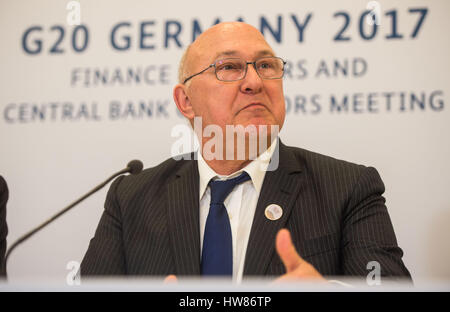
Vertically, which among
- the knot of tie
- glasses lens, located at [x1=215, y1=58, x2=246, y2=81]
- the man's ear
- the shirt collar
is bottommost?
the knot of tie

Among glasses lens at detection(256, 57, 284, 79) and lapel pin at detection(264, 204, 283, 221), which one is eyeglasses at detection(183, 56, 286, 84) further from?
lapel pin at detection(264, 204, 283, 221)

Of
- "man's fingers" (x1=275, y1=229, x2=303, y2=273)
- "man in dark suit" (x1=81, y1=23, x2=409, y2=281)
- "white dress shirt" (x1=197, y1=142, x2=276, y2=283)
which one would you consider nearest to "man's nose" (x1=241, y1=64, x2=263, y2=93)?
"man in dark suit" (x1=81, y1=23, x2=409, y2=281)

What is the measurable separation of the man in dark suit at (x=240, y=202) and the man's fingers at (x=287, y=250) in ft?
1.49

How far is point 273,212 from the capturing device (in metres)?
1.68

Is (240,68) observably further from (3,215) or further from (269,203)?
(3,215)

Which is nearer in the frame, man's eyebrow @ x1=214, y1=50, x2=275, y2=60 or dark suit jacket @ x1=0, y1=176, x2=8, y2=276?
man's eyebrow @ x1=214, y1=50, x2=275, y2=60

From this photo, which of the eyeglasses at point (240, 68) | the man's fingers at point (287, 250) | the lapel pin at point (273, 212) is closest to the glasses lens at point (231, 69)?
the eyeglasses at point (240, 68)

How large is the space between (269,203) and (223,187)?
0.61 feet

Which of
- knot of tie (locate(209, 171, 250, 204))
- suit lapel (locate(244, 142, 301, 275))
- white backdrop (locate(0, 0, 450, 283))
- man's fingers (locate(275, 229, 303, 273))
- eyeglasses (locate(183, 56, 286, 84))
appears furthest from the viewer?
white backdrop (locate(0, 0, 450, 283))

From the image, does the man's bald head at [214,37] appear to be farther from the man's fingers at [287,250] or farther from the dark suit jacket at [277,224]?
the man's fingers at [287,250]

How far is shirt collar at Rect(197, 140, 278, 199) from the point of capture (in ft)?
6.00

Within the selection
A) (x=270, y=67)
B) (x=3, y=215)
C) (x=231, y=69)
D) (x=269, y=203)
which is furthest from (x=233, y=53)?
(x=3, y=215)

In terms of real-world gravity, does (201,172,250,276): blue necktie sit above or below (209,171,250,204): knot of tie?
below

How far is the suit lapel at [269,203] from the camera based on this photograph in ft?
5.22
